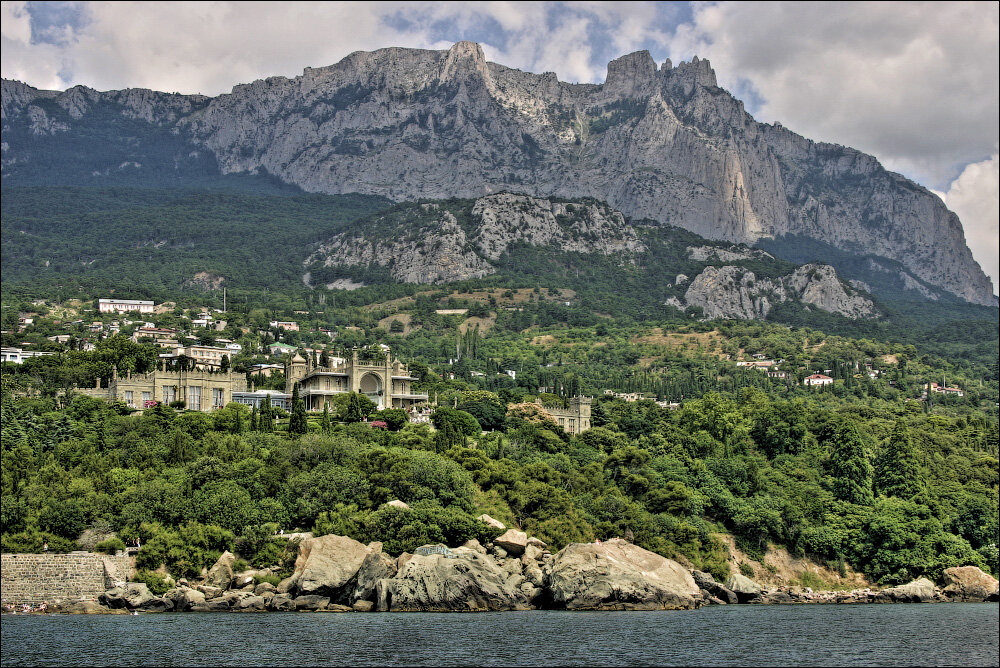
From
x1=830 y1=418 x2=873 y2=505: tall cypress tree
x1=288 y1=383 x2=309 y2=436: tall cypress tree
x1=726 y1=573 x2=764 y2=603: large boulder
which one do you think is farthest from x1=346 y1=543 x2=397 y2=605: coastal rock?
x1=830 y1=418 x2=873 y2=505: tall cypress tree

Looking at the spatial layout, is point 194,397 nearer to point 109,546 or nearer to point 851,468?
point 109,546

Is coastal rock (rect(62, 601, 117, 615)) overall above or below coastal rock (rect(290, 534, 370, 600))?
below

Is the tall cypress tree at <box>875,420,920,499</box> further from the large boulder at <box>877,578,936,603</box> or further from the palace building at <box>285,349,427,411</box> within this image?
the palace building at <box>285,349,427,411</box>

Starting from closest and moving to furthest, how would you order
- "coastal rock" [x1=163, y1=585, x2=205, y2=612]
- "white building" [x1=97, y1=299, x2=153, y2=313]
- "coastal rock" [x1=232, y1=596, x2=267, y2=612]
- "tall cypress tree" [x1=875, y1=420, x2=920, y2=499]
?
"coastal rock" [x1=163, y1=585, x2=205, y2=612], "coastal rock" [x1=232, y1=596, x2=267, y2=612], "tall cypress tree" [x1=875, y1=420, x2=920, y2=499], "white building" [x1=97, y1=299, x2=153, y2=313]

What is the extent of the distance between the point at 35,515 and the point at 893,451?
6524 cm

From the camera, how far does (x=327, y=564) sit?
62156mm

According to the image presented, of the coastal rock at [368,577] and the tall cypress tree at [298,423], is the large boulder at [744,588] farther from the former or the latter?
the tall cypress tree at [298,423]

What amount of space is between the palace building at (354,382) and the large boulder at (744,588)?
3718 centimetres

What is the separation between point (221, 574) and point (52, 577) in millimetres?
8636

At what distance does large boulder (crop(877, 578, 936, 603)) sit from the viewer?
246 ft

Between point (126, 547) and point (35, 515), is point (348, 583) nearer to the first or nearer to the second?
point (126, 547)

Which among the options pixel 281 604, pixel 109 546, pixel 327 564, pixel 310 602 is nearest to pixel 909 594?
pixel 327 564

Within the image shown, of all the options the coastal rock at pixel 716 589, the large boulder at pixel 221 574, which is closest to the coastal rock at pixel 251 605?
the large boulder at pixel 221 574

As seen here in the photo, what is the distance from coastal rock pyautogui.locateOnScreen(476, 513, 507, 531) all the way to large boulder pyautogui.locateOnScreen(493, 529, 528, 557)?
1.35m
